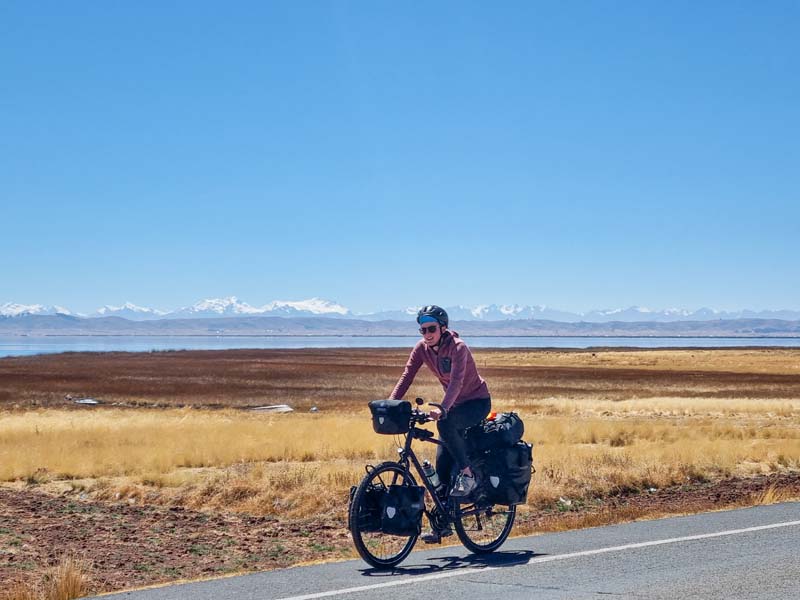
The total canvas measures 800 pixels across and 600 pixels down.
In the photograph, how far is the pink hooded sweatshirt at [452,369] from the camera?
7.75 meters

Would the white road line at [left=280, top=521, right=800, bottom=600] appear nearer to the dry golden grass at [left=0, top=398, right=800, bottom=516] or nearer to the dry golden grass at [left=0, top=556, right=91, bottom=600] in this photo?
the dry golden grass at [left=0, top=556, right=91, bottom=600]

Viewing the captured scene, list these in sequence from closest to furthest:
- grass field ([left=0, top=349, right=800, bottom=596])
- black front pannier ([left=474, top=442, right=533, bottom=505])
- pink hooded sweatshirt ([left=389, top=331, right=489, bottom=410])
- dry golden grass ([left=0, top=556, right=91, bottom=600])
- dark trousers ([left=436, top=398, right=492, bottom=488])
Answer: dry golden grass ([left=0, top=556, right=91, bottom=600])
pink hooded sweatshirt ([left=389, top=331, right=489, bottom=410])
dark trousers ([left=436, top=398, right=492, bottom=488])
black front pannier ([left=474, top=442, right=533, bottom=505])
grass field ([left=0, top=349, right=800, bottom=596])

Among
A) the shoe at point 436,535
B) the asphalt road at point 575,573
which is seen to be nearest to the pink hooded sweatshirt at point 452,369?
the shoe at point 436,535

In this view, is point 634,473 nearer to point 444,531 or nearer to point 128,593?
point 444,531

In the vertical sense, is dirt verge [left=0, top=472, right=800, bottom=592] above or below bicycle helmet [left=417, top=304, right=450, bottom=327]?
below

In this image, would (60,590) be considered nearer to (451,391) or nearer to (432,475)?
(432,475)

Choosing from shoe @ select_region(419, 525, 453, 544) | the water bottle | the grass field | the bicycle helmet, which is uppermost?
the bicycle helmet

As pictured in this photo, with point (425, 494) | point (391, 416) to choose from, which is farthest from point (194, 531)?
point (391, 416)

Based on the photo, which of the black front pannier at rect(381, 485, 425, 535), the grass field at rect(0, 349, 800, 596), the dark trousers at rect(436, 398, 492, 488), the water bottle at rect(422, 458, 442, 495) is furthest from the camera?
the grass field at rect(0, 349, 800, 596)

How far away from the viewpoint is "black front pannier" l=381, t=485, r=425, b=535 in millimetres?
7449

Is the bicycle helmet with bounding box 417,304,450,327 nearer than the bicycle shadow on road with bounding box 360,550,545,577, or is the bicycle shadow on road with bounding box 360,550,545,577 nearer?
the bicycle shadow on road with bounding box 360,550,545,577

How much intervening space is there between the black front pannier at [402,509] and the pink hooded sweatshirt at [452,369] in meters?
0.80

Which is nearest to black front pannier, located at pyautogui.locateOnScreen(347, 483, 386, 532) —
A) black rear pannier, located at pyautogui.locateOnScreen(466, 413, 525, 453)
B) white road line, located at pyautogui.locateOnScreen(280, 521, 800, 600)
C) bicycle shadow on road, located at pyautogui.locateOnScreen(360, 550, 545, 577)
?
bicycle shadow on road, located at pyautogui.locateOnScreen(360, 550, 545, 577)

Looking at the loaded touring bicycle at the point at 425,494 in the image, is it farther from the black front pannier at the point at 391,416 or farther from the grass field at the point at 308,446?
the grass field at the point at 308,446
